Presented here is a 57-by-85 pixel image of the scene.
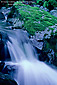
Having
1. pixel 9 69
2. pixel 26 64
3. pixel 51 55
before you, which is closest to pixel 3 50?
pixel 9 69

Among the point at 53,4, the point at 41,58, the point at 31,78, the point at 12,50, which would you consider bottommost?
the point at 31,78

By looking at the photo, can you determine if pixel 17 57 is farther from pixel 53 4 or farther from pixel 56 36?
pixel 53 4

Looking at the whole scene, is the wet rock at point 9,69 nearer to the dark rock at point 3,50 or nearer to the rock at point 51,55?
the dark rock at point 3,50

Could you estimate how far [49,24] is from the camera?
253 inches

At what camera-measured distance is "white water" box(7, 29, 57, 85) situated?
187 inches

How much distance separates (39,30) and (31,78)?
2.72 metres

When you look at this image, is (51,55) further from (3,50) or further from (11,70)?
(3,50)

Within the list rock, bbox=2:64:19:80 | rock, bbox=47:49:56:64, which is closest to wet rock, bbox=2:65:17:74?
rock, bbox=2:64:19:80

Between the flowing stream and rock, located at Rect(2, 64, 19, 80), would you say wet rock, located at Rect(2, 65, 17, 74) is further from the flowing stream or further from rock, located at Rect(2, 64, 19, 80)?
the flowing stream

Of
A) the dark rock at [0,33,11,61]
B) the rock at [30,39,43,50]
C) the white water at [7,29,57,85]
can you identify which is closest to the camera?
the white water at [7,29,57,85]

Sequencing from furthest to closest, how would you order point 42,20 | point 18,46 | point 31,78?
point 42,20
point 18,46
point 31,78

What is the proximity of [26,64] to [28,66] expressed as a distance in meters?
0.15

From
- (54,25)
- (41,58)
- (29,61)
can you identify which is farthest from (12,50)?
(54,25)

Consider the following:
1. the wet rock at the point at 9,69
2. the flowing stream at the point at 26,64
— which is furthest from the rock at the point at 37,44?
the wet rock at the point at 9,69
